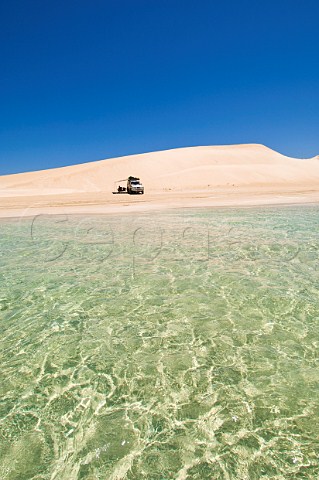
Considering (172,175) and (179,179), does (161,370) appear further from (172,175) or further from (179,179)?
(172,175)

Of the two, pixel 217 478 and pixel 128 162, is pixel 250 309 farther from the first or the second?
pixel 128 162

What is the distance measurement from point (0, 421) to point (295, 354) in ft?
13.9

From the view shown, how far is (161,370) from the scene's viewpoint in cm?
441

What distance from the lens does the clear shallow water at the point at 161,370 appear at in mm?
3070

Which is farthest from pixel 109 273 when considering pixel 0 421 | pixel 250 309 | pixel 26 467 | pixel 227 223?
pixel 227 223

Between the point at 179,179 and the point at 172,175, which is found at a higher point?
the point at 172,175

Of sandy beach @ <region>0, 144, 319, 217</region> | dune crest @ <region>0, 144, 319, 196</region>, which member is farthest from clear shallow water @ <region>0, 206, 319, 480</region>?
dune crest @ <region>0, 144, 319, 196</region>

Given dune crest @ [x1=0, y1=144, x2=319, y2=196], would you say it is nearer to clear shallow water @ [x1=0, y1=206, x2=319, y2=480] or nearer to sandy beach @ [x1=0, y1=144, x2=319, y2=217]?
sandy beach @ [x1=0, y1=144, x2=319, y2=217]

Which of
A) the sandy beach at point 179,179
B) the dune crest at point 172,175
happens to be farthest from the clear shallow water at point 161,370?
the dune crest at point 172,175

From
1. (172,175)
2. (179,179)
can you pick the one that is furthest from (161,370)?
(172,175)

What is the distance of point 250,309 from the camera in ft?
20.7

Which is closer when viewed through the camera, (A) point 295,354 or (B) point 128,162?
(A) point 295,354

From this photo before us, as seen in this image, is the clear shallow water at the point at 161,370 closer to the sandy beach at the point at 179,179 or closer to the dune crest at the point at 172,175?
the sandy beach at the point at 179,179

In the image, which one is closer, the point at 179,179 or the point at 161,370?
the point at 161,370
